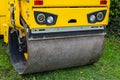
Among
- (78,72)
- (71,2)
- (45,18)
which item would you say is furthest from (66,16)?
(78,72)

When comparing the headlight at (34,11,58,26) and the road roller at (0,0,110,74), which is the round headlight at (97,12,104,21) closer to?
the road roller at (0,0,110,74)

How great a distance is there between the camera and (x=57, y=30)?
459 centimetres

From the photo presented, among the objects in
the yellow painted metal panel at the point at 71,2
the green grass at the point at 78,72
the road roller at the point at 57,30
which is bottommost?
the green grass at the point at 78,72

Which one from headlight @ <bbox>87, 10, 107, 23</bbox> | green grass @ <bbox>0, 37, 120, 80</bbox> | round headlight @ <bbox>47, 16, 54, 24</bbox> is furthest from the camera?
green grass @ <bbox>0, 37, 120, 80</bbox>

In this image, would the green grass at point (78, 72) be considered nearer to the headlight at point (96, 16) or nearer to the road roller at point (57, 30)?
the road roller at point (57, 30)

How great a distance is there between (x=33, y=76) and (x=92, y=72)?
1.10m

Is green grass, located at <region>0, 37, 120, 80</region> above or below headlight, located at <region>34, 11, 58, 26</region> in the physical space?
below

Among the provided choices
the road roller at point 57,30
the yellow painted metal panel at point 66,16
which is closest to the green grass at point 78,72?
the road roller at point 57,30

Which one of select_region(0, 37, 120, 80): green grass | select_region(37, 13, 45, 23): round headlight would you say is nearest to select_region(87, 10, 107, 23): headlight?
select_region(37, 13, 45, 23): round headlight

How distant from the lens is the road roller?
174 inches

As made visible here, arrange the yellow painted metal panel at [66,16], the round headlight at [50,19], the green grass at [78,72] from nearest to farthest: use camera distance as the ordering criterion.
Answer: the yellow painted metal panel at [66,16] < the round headlight at [50,19] < the green grass at [78,72]

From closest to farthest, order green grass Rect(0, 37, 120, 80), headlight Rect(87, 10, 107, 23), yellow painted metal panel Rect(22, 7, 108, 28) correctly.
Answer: yellow painted metal panel Rect(22, 7, 108, 28) < headlight Rect(87, 10, 107, 23) < green grass Rect(0, 37, 120, 80)

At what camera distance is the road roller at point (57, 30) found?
443 centimetres

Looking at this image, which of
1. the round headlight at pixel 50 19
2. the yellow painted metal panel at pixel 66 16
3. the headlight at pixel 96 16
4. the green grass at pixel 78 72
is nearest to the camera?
the yellow painted metal panel at pixel 66 16
